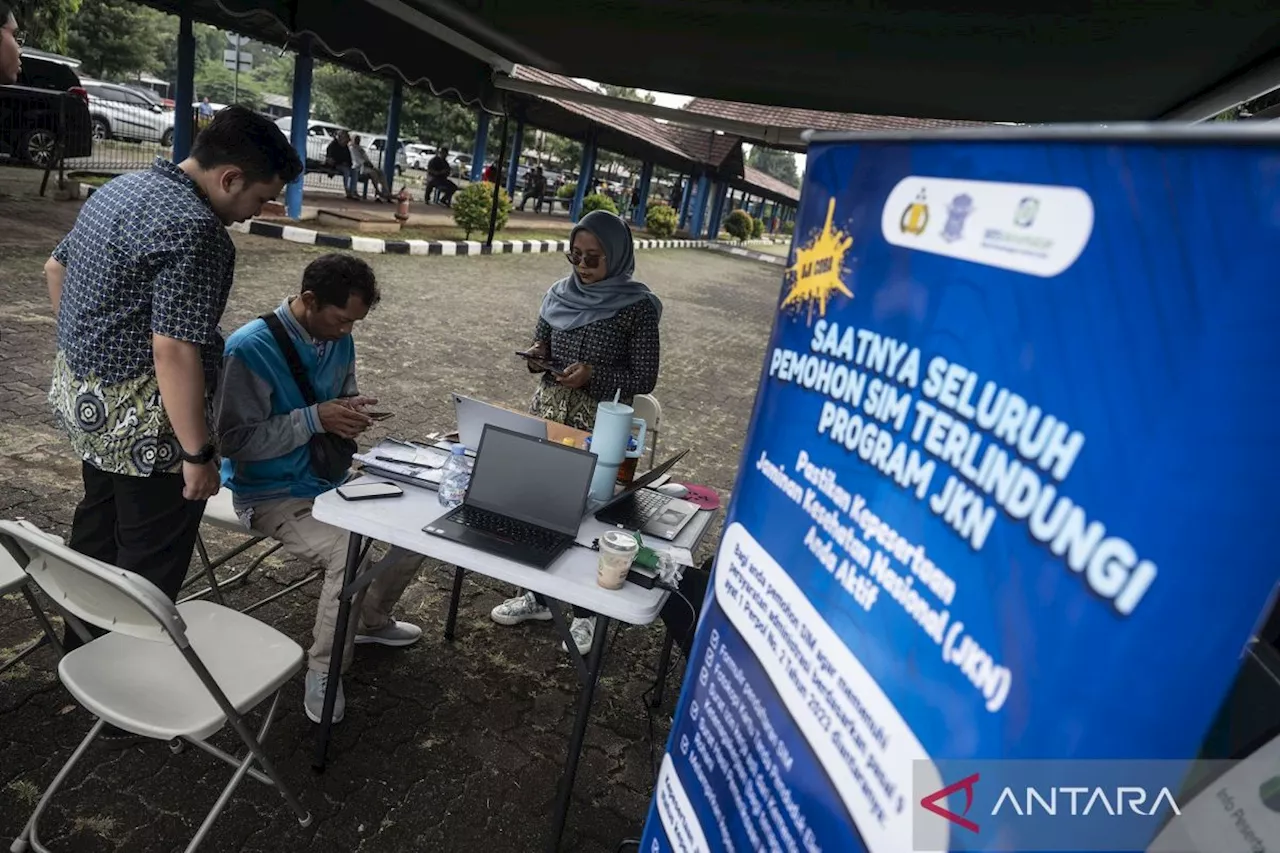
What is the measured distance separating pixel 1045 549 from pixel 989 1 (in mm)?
2054

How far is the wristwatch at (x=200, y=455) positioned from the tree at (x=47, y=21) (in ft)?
60.1

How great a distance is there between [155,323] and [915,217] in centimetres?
179

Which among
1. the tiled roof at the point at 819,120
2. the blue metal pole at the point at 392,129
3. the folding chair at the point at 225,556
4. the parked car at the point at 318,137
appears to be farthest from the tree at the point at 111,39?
the folding chair at the point at 225,556

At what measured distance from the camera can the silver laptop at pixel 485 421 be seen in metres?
2.33

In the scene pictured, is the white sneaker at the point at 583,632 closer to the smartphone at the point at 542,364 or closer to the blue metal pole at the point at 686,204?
the smartphone at the point at 542,364

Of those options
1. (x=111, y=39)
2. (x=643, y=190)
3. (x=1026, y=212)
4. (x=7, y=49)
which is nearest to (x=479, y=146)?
(x=643, y=190)

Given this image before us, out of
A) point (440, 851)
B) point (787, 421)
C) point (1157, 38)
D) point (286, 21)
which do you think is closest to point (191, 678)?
point (440, 851)

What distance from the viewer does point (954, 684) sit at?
88cm

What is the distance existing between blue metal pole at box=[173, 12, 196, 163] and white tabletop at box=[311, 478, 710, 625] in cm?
888

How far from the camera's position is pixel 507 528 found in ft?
6.73

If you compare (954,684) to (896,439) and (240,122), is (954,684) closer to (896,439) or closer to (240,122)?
(896,439)

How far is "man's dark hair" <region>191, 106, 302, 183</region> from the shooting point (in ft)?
6.34

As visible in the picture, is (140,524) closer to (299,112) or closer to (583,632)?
(583,632)

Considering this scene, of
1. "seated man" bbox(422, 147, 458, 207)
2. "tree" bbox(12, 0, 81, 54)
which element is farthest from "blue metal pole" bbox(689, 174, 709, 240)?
"tree" bbox(12, 0, 81, 54)
